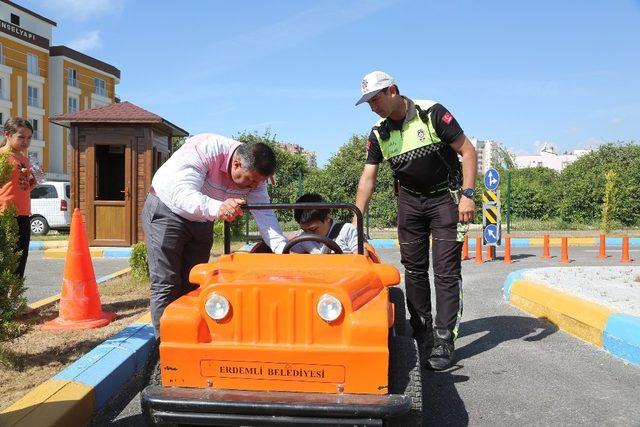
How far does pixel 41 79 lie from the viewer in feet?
159

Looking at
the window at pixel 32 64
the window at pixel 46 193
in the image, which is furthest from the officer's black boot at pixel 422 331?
the window at pixel 32 64

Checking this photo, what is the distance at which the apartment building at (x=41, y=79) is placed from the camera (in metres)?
45.3

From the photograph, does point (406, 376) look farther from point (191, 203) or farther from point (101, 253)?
point (101, 253)

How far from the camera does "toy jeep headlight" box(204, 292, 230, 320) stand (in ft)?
8.71

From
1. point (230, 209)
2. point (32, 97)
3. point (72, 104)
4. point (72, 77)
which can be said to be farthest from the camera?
point (72, 104)

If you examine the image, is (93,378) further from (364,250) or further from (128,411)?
(364,250)

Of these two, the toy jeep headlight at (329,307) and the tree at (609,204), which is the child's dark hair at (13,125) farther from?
the tree at (609,204)

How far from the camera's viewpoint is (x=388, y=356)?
8.31ft

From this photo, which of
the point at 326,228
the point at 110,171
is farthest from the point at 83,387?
the point at 110,171

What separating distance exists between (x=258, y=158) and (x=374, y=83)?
113 centimetres

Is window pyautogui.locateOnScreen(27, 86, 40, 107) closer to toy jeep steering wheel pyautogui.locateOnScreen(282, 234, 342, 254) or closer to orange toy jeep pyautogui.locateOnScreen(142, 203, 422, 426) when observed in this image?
toy jeep steering wheel pyautogui.locateOnScreen(282, 234, 342, 254)

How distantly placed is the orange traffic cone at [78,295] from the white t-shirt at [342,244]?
2343 millimetres

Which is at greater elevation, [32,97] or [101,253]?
[32,97]

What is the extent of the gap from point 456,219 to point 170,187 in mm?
2107
